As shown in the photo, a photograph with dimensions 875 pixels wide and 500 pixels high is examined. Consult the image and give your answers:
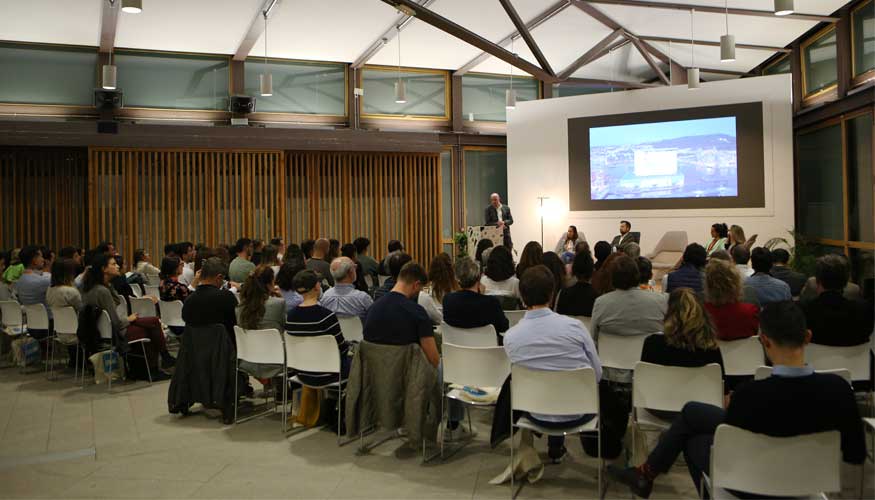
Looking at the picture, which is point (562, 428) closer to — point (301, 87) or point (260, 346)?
point (260, 346)

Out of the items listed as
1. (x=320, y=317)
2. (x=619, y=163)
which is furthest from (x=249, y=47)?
(x=320, y=317)

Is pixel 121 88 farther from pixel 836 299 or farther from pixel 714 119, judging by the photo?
pixel 836 299

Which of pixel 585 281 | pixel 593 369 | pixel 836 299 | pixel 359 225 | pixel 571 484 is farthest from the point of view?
pixel 359 225

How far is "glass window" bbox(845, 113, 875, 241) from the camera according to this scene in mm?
10273

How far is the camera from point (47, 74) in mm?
12344

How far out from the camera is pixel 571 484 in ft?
13.0

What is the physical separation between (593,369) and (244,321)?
2.82 metres

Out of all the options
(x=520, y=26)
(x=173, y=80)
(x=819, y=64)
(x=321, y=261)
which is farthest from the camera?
(x=173, y=80)

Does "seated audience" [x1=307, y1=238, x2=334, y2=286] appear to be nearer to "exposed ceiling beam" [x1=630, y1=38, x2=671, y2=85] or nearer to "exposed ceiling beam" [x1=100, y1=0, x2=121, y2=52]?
"exposed ceiling beam" [x1=100, y1=0, x2=121, y2=52]

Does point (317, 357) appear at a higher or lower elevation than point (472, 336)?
lower

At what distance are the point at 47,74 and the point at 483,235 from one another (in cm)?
836

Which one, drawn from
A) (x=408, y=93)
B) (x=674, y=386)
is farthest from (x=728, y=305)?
(x=408, y=93)

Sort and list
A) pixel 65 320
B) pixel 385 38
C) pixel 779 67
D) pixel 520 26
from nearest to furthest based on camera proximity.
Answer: pixel 65 320 → pixel 520 26 → pixel 385 38 → pixel 779 67

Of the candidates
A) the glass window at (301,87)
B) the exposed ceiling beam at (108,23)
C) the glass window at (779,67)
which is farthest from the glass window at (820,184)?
the exposed ceiling beam at (108,23)
